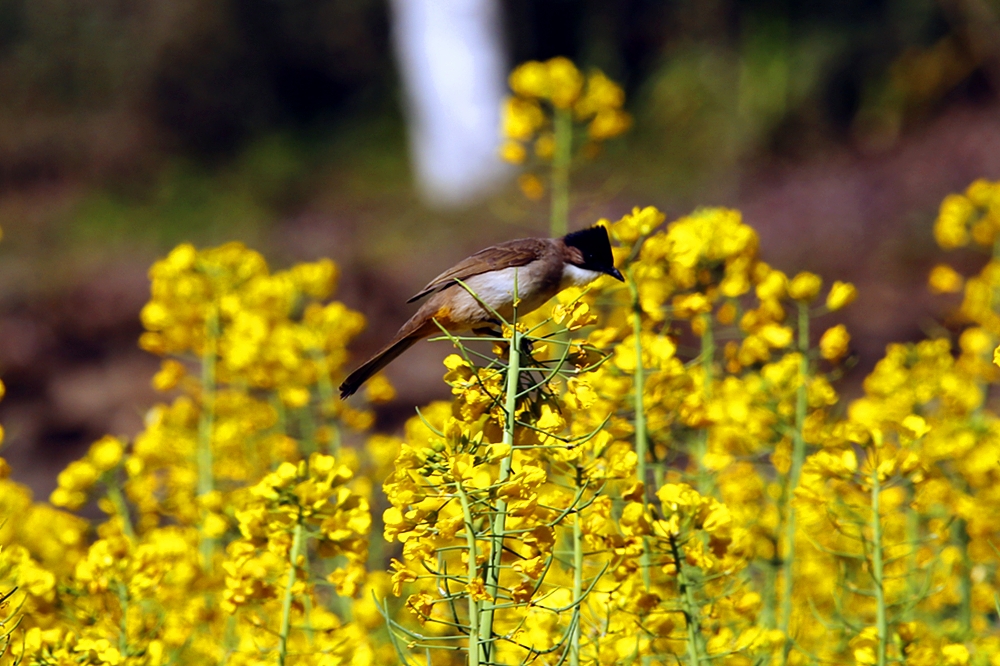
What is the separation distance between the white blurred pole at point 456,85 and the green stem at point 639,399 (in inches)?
272

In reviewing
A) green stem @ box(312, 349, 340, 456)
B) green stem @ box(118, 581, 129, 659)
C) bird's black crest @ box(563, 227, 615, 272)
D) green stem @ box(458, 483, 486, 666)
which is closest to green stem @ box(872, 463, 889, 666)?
bird's black crest @ box(563, 227, 615, 272)

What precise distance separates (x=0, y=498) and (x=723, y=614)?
160cm

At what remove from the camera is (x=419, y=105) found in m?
9.35

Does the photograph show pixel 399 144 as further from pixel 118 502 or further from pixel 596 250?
pixel 596 250

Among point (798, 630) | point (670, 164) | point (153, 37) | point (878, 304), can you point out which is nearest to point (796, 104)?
point (670, 164)

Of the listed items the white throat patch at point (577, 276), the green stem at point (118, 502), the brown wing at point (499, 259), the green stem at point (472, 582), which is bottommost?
the green stem at point (472, 582)

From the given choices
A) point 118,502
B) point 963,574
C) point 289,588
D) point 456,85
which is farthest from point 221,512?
point 456,85

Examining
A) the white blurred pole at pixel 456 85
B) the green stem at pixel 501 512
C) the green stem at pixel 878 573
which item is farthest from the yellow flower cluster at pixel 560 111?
the white blurred pole at pixel 456 85

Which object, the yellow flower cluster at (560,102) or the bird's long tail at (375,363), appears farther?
the yellow flower cluster at (560,102)

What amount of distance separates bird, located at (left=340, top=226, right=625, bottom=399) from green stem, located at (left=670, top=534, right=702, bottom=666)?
0.67m

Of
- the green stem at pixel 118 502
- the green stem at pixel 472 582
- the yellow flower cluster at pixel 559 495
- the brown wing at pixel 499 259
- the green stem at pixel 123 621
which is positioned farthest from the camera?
the green stem at pixel 118 502

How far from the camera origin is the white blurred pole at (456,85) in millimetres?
9070

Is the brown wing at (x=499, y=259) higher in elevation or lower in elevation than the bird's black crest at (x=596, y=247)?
higher

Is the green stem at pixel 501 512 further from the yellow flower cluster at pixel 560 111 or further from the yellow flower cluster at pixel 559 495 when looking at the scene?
the yellow flower cluster at pixel 560 111
